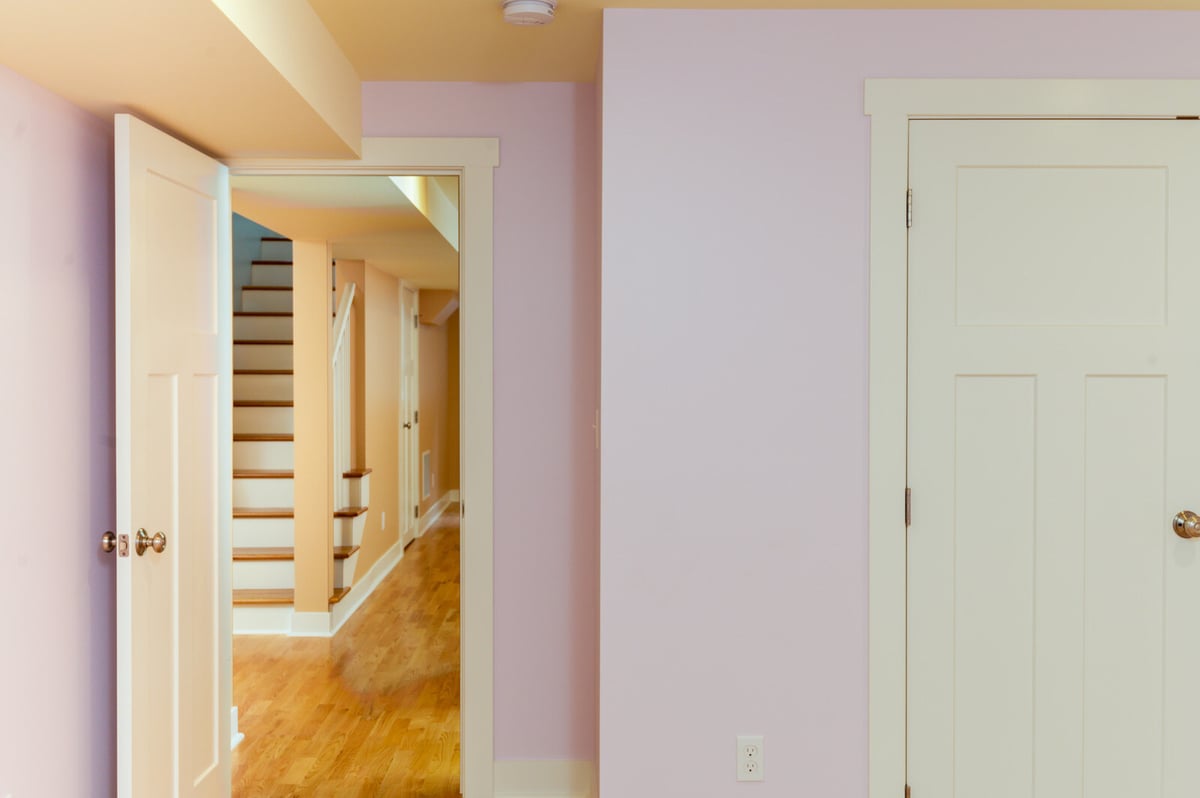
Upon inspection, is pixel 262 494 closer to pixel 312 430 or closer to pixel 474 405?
pixel 312 430

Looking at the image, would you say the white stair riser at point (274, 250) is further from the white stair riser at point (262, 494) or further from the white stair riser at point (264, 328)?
the white stair riser at point (262, 494)

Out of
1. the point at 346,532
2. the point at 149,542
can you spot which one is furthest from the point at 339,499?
the point at 149,542

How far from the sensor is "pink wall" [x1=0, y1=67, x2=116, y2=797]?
1.99m

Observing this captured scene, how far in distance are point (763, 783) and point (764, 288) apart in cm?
129

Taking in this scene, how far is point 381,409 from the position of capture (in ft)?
22.1

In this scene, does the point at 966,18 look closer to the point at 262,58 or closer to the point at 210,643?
the point at 262,58

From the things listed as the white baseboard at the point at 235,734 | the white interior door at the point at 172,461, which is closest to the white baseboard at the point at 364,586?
the white baseboard at the point at 235,734

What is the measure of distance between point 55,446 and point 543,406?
1.39 metres

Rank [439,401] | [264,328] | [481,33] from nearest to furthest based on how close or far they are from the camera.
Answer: [481,33] → [264,328] → [439,401]

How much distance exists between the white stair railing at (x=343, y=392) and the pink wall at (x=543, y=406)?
3.05m

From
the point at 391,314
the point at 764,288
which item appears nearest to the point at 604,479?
the point at 764,288

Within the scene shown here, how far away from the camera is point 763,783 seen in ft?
7.86

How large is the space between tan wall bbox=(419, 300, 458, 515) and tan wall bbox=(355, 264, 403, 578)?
1.33 m

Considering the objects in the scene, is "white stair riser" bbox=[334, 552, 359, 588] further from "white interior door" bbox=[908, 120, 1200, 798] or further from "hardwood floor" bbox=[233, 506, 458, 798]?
"white interior door" bbox=[908, 120, 1200, 798]
